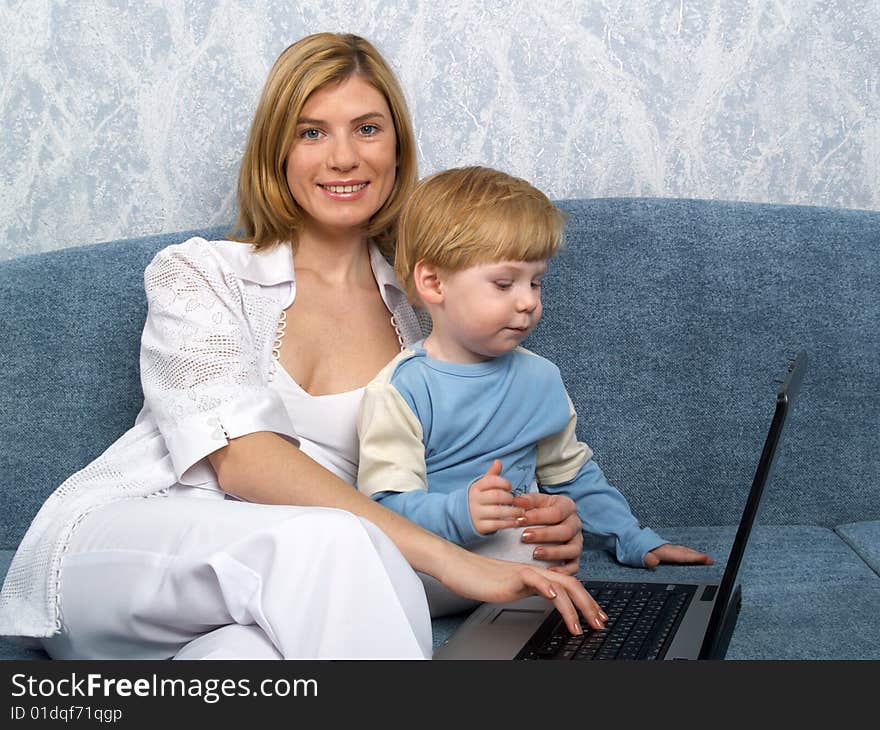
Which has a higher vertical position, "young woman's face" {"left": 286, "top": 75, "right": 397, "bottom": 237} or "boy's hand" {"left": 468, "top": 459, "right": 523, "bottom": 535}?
"young woman's face" {"left": 286, "top": 75, "right": 397, "bottom": 237}

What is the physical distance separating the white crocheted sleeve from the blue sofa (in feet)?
0.99

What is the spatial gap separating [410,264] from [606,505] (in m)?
0.53

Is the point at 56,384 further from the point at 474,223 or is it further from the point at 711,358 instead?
the point at 711,358

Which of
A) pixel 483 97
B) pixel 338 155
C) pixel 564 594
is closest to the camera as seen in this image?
pixel 564 594

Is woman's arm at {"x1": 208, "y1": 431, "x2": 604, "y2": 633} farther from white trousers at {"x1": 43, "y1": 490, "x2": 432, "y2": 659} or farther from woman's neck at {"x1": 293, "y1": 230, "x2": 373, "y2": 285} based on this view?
woman's neck at {"x1": 293, "y1": 230, "x2": 373, "y2": 285}

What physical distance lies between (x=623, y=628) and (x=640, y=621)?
0.05 meters

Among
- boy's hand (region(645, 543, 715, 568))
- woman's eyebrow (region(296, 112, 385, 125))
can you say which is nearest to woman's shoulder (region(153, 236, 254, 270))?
woman's eyebrow (region(296, 112, 385, 125))

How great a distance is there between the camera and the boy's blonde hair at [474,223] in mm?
1553

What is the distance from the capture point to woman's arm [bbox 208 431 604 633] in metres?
1.28

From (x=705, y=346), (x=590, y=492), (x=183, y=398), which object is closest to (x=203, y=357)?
(x=183, y=398)

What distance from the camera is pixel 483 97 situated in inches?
86.4

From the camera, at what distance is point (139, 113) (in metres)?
2.13

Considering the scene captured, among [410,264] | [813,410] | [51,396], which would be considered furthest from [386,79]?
[813,410]

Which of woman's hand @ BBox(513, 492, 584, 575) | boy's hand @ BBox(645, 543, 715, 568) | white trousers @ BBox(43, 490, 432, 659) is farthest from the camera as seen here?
boy's hand @ BBox(645, 543, 715, 568)
